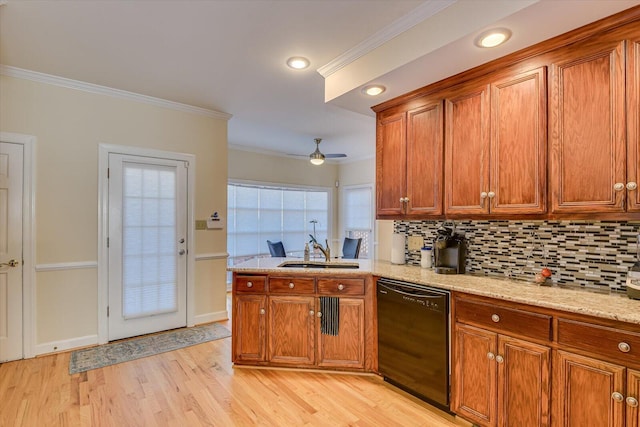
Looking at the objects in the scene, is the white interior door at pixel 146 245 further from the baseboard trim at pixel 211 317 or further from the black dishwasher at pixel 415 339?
the black dishwasher at pixel 415 339

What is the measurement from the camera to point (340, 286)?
2.67 m

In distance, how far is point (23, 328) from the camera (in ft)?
9.65

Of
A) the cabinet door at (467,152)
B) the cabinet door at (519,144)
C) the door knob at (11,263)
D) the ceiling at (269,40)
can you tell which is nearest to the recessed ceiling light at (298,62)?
the ceiling at (269,40)

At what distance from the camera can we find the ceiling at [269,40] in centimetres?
187

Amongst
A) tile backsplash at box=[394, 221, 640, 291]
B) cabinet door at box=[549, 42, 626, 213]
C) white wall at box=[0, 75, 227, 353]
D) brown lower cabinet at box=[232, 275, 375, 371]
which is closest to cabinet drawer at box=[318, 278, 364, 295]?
brown lower cabinet at box=[232, 275, 375, 371]

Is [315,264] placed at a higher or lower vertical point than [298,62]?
lower

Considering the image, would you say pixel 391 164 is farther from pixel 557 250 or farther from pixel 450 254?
pixel 557 250

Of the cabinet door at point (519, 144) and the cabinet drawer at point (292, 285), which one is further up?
the cabinet door at point (519, 144)

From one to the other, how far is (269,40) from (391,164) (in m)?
1.40

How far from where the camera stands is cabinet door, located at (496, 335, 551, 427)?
1.69 meters

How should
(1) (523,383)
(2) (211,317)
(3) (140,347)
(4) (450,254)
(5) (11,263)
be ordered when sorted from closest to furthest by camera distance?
(1) (523,383), (4) (450,254), (5) (11,263), (3) (140,347), (2) (211,317)

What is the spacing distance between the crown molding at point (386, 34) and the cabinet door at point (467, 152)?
615 mm

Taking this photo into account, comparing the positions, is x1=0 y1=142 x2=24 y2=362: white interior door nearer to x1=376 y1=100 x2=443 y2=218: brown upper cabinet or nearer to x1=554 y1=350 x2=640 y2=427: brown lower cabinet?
x1=376 y1=100 x2=443 y2=218: brown upper cabinet

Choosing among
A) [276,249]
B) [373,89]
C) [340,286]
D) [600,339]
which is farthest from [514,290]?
[276,249]
